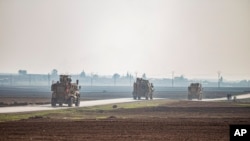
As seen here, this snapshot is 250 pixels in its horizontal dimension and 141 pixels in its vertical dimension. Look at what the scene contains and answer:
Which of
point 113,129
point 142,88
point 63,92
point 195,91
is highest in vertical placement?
point 142,88

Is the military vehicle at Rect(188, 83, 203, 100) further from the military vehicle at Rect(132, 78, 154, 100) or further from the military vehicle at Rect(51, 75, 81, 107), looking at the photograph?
the military vehicle at Rect(51, 75, 81, 107)

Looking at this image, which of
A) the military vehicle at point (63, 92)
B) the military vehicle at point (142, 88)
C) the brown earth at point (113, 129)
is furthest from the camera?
the military vehicle at point (142, 88)

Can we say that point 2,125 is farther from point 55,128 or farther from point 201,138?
point 201,138

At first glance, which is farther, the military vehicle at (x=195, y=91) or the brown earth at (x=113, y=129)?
the military vehicle at (x=195, y=91)

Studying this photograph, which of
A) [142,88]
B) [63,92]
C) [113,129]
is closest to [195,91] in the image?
[142,88]

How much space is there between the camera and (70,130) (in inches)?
1324

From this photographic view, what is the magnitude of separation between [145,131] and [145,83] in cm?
4999

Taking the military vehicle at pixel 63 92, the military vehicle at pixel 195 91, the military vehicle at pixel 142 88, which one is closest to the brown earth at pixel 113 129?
the military vehicle at pixel 63 92

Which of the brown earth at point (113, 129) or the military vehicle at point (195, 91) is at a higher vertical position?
the military vehicle at point (195, 91)

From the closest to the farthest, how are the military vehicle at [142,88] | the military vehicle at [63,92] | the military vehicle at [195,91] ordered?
the military vehicle at [63,92]
the military vehicle at [142,88]
the military vehicle at [195,91]

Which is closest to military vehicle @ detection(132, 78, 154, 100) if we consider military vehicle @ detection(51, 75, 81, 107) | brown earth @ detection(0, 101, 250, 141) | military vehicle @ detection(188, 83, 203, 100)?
military vehicle @ detection(188, 83, 203, 100)

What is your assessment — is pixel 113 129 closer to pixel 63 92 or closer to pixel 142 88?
pixel 63 92

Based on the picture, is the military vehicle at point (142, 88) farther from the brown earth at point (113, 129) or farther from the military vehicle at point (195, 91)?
the brown earth at point (113, 129)

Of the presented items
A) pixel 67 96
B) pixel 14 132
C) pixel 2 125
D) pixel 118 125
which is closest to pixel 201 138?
pixel 118 125
